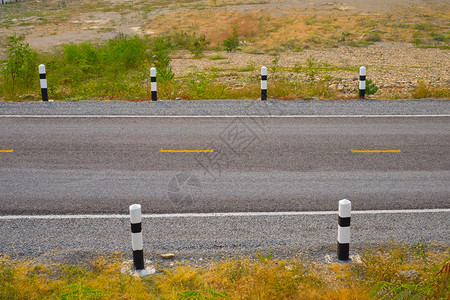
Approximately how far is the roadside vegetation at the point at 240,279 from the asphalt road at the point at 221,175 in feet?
2.14

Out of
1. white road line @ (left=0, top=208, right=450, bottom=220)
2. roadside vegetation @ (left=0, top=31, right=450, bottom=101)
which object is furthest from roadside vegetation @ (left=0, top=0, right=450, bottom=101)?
white road line @ (left=0, top=208, right=450, bottom=220)

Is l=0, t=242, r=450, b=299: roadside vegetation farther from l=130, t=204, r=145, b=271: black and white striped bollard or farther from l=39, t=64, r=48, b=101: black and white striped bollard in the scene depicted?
l=39, t=64, r=48, b=101: black and white striped bollard

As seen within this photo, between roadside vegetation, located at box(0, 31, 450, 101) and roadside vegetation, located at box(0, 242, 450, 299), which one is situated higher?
roadside vegetation, located at box(0, 31, 450, 101)

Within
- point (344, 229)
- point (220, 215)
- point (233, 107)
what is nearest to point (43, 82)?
point (233, 107)

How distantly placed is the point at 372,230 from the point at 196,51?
23.0 m

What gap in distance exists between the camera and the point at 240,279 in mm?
6328

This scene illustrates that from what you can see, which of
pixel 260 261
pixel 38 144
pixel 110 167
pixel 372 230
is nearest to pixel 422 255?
pixel 372 230

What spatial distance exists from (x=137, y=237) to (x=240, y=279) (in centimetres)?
143

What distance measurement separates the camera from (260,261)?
273 inches

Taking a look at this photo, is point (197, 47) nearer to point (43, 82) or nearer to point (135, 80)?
point (135, 80)

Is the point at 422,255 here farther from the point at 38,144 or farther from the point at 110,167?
the point at 38,144

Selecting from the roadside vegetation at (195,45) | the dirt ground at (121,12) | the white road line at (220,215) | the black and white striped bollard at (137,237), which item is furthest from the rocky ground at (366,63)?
the black and white striped bollard at (137,237)

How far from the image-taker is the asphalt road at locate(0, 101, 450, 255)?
7.90 metres

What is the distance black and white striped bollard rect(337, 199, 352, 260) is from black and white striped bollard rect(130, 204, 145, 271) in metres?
2.62
